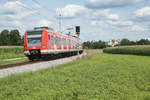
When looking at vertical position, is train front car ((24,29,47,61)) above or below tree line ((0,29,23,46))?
below

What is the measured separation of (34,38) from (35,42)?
1.50ft

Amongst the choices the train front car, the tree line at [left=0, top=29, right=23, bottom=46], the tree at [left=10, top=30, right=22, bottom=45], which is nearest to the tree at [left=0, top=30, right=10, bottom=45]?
the tree line at [left=0, top=29, right=23, bottom=46]

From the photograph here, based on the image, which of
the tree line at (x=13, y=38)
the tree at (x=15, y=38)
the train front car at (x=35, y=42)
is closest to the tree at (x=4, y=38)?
the tree line at (x=13, y=38)

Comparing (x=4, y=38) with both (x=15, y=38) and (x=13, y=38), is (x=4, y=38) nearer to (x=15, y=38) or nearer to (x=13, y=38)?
(x=13, y=38)

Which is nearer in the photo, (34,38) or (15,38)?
(34,38)

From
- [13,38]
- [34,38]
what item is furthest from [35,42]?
[13,38]

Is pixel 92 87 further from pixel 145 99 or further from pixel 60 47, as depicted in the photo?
pixel 60 47

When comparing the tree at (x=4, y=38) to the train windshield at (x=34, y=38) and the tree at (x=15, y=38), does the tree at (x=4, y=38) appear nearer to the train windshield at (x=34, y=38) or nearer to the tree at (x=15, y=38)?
the tree at (x=15, y=38)

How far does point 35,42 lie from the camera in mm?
16891

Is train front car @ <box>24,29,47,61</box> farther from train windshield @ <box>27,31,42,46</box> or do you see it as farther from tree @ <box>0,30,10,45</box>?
tree @ <box>0,30,10,45</box>

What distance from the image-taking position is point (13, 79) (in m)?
7.29

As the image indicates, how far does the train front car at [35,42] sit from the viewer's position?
16641mm

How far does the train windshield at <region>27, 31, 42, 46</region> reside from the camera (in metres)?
16.8

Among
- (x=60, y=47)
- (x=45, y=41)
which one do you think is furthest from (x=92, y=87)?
(x=60, y=47)
